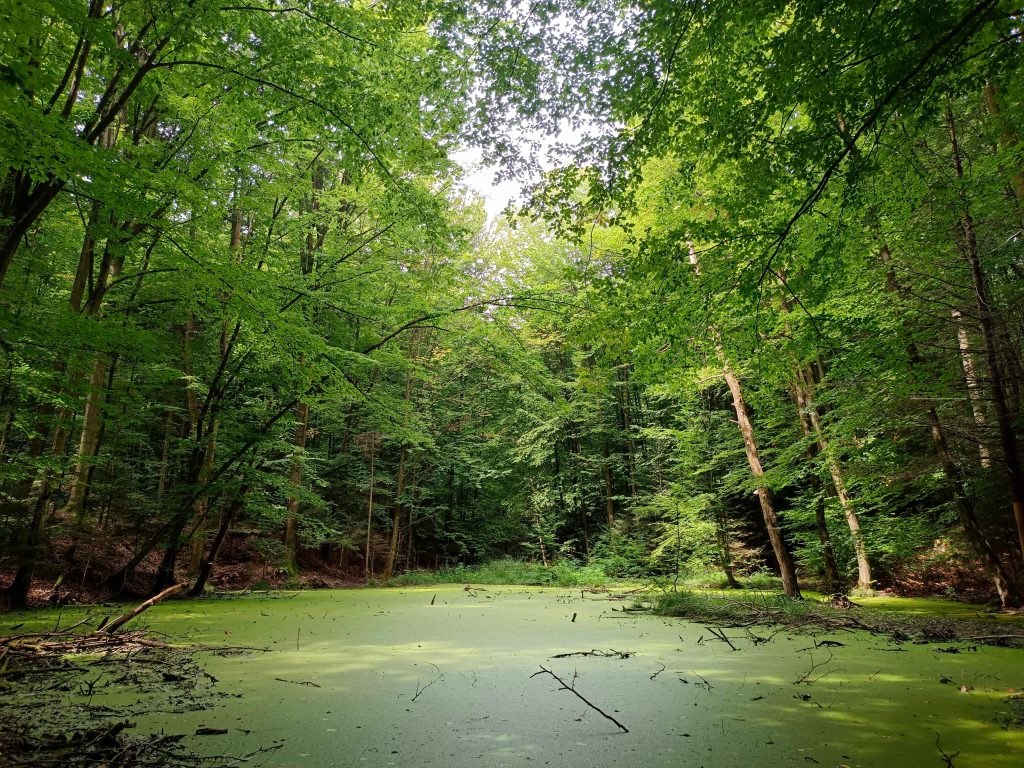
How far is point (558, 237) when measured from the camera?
148 inches

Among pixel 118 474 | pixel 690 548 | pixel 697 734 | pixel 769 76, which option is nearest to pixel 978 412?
pixel 690 548

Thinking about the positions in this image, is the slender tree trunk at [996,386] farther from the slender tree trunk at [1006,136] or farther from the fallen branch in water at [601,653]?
Result: the fallen branch in water at [601,653]

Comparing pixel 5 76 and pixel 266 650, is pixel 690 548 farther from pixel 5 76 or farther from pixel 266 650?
pixel 5 76

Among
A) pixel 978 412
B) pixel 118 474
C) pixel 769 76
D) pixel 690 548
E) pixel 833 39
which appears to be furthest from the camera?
pixel 690 548

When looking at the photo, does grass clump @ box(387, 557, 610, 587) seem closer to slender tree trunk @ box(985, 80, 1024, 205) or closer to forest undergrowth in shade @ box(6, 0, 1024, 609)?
forest undergrowth in shade @ box(6, 0, 1024, 609)

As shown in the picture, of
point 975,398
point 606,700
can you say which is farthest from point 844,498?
point 606,700

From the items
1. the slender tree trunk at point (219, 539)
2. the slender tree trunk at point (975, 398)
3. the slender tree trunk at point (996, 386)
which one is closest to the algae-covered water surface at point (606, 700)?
the slender tree trunk at point (996, 386)

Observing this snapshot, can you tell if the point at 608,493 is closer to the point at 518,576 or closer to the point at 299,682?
the point at 518,576

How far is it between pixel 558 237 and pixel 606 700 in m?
2.91

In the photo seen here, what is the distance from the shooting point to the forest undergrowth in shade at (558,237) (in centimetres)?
287

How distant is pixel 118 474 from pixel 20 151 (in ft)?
24.0

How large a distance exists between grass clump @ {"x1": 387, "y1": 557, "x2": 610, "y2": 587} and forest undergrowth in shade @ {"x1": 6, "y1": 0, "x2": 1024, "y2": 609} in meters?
2.21

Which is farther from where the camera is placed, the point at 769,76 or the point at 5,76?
the point at 769,76

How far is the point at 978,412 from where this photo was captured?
6.66 metres
